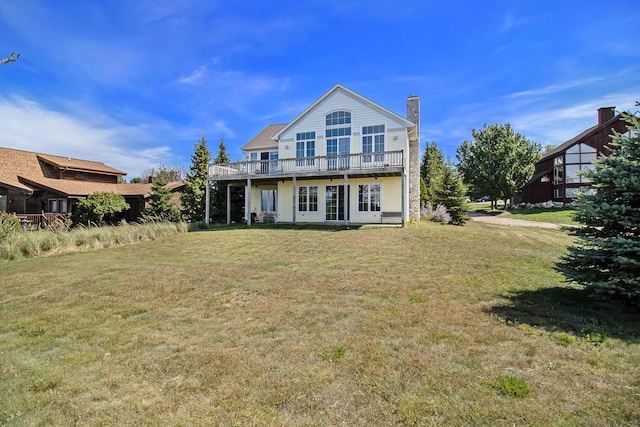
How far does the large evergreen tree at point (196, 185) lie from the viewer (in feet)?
83.1

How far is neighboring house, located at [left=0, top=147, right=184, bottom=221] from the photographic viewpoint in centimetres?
2352

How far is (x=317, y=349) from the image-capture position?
383 centimetres

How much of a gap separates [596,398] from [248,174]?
61.9ft

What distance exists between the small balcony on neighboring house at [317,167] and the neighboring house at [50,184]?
11933mm

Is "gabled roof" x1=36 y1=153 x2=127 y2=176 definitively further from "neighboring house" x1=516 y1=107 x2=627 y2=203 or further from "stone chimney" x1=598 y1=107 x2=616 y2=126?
"stone chimney" x1=598 y1=107 x2=616 y2=126

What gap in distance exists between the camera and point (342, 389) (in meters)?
2.98

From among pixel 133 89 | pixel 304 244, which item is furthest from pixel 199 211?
pixel 304 244

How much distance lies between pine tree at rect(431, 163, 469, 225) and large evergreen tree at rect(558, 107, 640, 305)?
1639cm

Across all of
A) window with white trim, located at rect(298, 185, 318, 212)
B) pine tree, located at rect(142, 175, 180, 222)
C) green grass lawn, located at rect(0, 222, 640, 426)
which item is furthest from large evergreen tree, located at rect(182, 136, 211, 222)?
green grass lawn, located at rect(0, 222, 640, 426)

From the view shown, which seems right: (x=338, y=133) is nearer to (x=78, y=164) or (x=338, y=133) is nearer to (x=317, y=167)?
(x=317, y=167)

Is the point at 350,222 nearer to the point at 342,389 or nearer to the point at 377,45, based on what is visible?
the point at 377,45

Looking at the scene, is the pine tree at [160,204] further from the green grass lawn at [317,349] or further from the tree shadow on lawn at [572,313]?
the tree shadow on lawn at [572,313]

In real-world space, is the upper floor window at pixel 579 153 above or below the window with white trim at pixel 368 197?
above

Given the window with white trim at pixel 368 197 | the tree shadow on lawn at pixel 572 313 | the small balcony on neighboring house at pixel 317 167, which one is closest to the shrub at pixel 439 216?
the window with white trim at pixel 368 197
